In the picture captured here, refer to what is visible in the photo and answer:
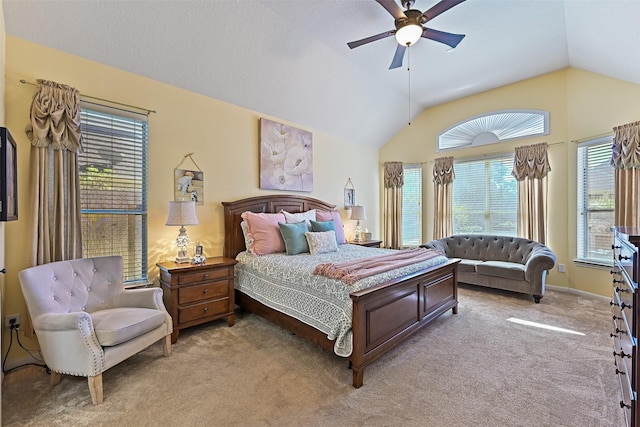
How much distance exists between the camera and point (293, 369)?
7.59ft

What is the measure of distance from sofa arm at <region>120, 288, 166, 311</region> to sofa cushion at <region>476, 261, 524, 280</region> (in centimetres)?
439

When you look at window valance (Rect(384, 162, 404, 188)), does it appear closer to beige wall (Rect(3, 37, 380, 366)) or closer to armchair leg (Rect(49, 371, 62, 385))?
beige wall (Rect(3, 37, 380, 366))

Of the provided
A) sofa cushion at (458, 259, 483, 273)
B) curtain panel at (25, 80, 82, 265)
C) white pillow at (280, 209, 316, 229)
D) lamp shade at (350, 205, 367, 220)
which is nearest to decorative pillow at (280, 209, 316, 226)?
white pillow at (280, 209, 316, 229)

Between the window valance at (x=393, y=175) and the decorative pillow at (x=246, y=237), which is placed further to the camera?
the window valance at (x=393, y=175)

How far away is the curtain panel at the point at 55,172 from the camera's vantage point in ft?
7.69

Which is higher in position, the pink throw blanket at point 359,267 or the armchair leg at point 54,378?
the pink throw blanket at point 359,267

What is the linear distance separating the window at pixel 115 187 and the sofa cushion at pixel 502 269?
4703mm

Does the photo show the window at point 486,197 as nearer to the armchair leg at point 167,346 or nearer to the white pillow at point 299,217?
the white pillow at point 299,217

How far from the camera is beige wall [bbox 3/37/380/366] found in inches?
93.4

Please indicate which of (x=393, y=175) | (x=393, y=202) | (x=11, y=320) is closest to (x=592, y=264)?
(x=393, y=202)

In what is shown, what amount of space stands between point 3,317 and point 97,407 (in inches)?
50.5

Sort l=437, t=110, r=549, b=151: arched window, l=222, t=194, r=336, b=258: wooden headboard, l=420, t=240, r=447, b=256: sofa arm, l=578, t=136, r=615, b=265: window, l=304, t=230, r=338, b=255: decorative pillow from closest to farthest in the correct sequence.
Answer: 1. l=304, t=230, r=338, b=255: decorative pillow
2. l=222, t=194, r=336, b=258: wooden headboard
3. l=578, t=136, r=615, b=265: window
4. l=437, t=110, r=549, b=151: arched window
5. l=420, t=240, r=447, b=256: sofa arm

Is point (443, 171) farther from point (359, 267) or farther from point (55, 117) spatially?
point (55, 117)

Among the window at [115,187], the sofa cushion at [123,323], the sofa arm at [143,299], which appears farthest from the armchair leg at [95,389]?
the window at [115,187]
